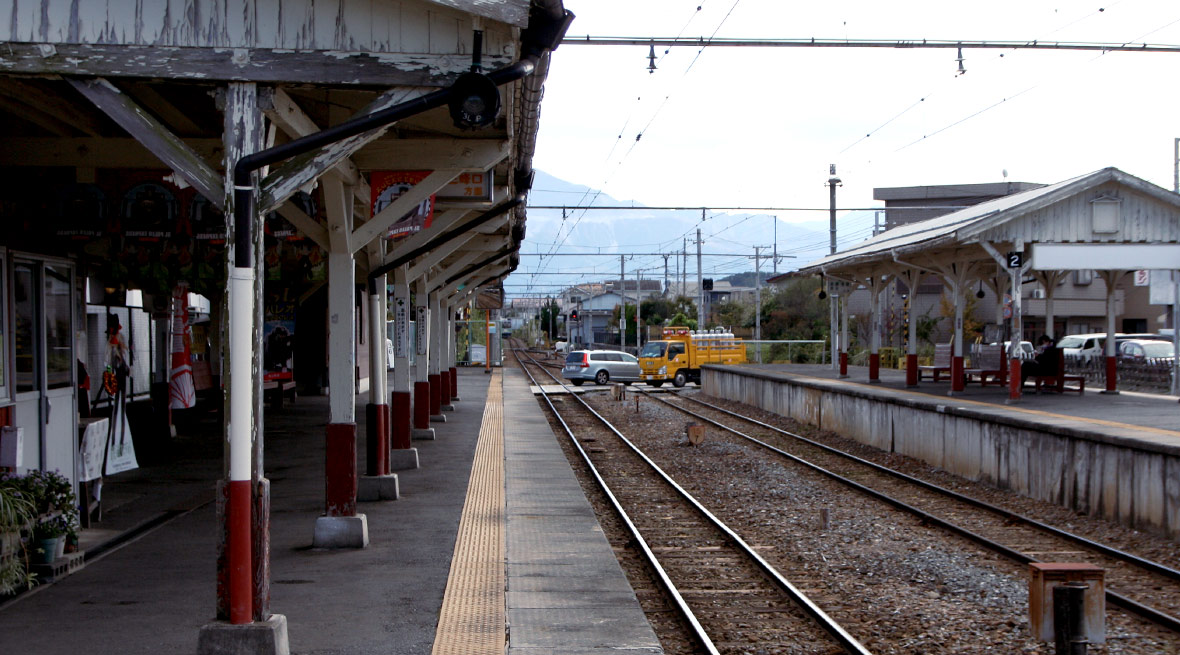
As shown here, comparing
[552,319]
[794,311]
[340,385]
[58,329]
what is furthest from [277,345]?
[552,319]

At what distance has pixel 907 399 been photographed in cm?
1875

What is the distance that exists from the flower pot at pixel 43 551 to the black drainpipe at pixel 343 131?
132 inches

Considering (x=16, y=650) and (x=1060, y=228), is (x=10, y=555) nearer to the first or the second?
(x=16, y=650)

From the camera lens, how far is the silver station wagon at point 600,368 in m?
41.9

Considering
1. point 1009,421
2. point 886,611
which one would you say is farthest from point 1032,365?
point 886,611

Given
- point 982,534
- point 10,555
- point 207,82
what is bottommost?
point 982,534

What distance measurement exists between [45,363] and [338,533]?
2795mm

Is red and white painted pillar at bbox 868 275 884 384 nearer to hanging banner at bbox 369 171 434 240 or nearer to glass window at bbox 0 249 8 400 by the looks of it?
hanging banner at bbox 369 171 434 240

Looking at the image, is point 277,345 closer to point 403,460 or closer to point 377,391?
point 403,460

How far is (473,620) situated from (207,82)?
11.9 feet

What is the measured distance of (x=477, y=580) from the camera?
8.12 meters

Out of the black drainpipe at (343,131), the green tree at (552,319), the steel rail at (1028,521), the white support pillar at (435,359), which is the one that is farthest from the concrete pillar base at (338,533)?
the green tree at (552,319)

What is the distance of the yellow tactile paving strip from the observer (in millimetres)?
6441

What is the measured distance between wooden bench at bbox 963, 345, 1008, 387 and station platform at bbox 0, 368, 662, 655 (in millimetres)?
11450
